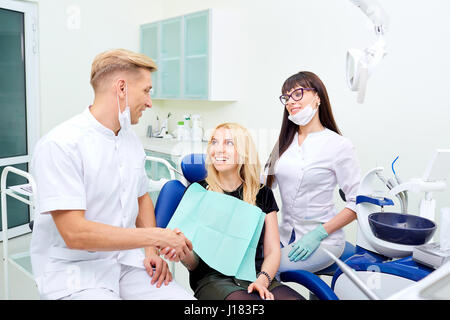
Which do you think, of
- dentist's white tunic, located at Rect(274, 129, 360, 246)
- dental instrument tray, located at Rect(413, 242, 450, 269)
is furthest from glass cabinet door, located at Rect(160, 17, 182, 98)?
dental instrument tray, located at Rect(413, 242, 450, 269)

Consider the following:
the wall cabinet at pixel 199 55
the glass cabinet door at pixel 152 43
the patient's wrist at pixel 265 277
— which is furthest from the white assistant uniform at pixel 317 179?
the glass cabinet door at pixel 152 43

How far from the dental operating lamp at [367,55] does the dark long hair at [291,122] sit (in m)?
0.26

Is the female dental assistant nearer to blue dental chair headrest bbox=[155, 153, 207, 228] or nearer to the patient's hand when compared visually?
blue dental chair headrest bbox=[155, 153, 207, 228]

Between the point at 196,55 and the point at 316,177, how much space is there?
2224 mm

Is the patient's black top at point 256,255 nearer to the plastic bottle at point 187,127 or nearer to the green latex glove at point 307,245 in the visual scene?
the green latex glove at point 307,245

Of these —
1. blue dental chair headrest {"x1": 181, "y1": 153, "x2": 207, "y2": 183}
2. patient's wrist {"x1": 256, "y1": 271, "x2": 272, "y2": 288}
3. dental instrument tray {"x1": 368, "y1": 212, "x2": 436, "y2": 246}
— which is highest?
blue dental chair headrest {"x1": 181, "y1": 153, "x2": 207, "y2": 183}

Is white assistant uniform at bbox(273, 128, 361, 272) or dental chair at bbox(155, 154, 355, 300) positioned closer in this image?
dental chair at bbox(155, 154, 355, 300)

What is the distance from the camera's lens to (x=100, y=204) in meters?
1.29

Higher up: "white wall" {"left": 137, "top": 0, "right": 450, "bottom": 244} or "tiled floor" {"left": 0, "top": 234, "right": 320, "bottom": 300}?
"white wall" {"left": 137, "top": 0, "right": 450, "bottom": 244}

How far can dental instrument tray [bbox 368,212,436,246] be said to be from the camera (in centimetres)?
127

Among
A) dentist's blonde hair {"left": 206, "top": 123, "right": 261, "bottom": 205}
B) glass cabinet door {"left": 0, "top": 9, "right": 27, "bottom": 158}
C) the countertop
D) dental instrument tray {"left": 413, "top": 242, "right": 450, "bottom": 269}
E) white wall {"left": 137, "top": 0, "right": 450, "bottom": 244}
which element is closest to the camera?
dental instrument tray {"left": 413, "top": 242, "right": 450, "bottom": 269}

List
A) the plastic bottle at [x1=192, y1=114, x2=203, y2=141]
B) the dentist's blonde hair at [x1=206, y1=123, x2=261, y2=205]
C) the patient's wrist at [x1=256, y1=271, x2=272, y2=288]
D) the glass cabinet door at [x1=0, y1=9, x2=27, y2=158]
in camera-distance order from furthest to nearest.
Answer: the plastic bottle at [x1=192, y1=114, x2=203, y2=141] < the glass cabinet door at [x1=0, y1=9, x2=27, y2=158] < the dentist's blonde hair at [x1=206, y1=123, x2=261, y2=205] < the patient's wrist at [x1=256, y1=271, x2=272, y2=288]

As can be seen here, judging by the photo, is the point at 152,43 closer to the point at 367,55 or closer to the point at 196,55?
the point at 196,55

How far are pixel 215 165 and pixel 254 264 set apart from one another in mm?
389
